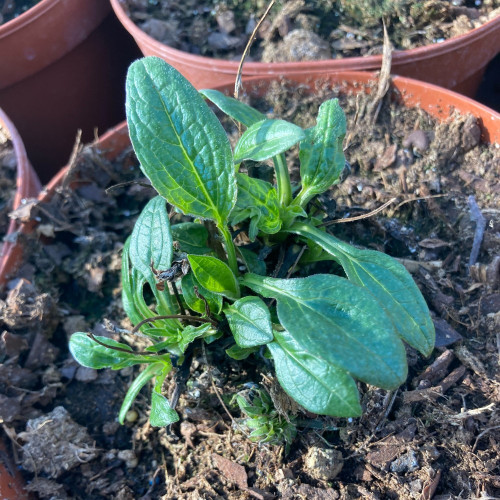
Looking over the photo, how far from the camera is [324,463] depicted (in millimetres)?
997

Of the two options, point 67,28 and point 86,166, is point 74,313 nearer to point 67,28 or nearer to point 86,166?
point 86,166

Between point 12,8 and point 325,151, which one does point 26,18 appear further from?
point 325,151

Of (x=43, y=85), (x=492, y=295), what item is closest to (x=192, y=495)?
(x=492, y=295)

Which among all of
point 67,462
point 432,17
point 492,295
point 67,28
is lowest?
point 492,295

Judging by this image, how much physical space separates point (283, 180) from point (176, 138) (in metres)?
0.26

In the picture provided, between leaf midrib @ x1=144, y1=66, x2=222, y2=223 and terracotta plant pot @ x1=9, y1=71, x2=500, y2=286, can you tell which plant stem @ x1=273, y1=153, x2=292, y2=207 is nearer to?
leaf midrib @ x1=144, y1=66, x2=222, y2=223

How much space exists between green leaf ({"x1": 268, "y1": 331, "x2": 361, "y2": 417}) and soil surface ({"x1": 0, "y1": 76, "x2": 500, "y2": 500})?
0.16 meters

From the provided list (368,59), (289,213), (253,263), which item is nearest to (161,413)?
(253,263)

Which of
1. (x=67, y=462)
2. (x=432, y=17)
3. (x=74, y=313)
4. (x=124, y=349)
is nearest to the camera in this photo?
(x=124, y=349)

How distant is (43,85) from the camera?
1.79 m

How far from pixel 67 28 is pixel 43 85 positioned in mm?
219

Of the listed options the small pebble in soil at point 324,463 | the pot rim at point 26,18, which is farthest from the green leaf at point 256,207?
the pot rim at point 26,18

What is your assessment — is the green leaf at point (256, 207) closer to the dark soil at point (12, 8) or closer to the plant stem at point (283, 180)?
the plant stem at point (283, 180)

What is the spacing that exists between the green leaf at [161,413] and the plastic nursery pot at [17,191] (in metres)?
0.59
